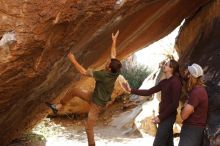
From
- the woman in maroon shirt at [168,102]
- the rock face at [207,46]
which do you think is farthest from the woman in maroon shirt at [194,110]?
the rock face at [207,46]

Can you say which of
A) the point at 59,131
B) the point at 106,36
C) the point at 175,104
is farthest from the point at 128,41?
the point at 59,131

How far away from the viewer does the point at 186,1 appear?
30.7 feet

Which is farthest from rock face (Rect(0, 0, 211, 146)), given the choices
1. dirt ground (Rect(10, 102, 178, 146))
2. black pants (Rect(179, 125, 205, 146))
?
black pants (Rect(179, 125, 205, 146))

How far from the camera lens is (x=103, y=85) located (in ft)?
23.0

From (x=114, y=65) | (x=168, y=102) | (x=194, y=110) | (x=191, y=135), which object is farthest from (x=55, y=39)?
(x=191, y=135)

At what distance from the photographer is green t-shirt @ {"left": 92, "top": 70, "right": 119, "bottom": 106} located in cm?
684

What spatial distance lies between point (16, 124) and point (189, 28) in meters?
4.34

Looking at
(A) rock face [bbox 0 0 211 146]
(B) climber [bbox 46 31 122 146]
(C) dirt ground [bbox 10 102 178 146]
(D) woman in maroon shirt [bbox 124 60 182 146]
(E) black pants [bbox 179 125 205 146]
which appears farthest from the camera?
(C) dirt ground [bbox 10 102 178 146]

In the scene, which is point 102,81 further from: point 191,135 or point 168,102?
point 191,135

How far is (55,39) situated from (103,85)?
1.10 meters

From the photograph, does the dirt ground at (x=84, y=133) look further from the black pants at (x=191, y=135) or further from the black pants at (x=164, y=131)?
the black pants at (x=191, y=135)

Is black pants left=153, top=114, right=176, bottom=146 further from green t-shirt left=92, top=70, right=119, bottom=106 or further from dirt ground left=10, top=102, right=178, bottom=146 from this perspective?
dirt ground left=10, top=102, right=178, bottom=146

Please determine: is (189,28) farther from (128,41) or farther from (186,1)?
(128,41)

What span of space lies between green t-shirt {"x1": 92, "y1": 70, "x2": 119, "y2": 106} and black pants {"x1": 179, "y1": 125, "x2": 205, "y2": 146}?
1.40 metres
